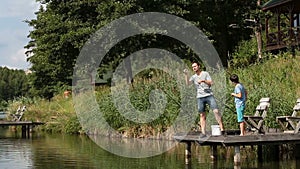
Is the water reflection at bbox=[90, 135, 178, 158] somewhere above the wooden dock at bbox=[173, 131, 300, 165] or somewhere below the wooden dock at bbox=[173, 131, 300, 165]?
below

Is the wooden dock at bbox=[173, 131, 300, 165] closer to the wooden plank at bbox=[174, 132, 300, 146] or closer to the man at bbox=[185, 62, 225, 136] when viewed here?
the wooden plank at bbox=[174, 132, 300, 146]

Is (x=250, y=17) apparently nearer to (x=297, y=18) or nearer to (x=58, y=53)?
(x=297, y=18)

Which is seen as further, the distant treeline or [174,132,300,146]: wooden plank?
the distant treeline

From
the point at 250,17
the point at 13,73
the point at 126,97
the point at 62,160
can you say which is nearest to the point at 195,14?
the point at 250,17

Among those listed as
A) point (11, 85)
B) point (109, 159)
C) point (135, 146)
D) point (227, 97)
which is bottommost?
point (109, 159)

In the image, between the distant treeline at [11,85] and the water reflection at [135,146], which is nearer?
the water reflection at [135,146]

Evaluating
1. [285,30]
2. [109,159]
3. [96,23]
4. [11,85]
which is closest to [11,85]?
[11,85]

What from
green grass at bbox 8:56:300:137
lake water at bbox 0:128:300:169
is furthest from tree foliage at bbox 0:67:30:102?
lake water at bbox 0:128:300:169

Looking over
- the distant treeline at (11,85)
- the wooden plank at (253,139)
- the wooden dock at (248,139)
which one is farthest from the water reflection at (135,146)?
the distant treeline at (11,85)

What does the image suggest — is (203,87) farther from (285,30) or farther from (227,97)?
(285,30)

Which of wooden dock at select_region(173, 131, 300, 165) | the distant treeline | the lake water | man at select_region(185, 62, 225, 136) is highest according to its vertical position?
the distant treeline

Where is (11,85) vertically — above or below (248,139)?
above

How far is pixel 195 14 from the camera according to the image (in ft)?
119

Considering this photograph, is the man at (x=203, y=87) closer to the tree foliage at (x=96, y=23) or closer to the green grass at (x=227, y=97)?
the green grass at (x=227, y=97)
